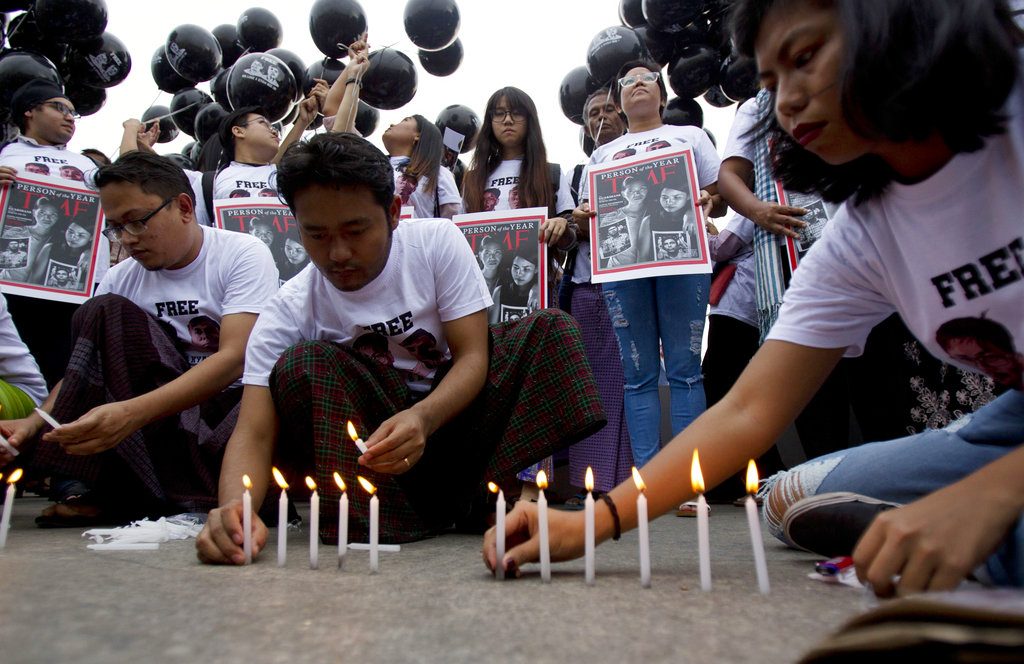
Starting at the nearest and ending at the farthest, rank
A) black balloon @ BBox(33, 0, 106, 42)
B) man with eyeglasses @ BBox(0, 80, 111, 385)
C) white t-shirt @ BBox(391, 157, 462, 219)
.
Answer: man with eyeglasses @ BBox(0, 80, 111, 385) → white t-shirt @ BBox(391, 157, 462, 219) → black balloon @ BBox(33, 0, 106, 42)

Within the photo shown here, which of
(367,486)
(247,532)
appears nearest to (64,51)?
(247,532)

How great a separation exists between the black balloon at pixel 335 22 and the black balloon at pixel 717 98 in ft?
9.62

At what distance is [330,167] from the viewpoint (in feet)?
7.72

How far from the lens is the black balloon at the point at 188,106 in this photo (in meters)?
7.44

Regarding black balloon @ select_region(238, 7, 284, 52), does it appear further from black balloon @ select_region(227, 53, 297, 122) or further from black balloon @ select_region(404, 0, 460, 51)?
black balloon @ select_region(404, 0, 460, 51)

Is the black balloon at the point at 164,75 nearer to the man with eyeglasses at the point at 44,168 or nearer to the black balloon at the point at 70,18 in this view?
the black balloon at the point at 70,18

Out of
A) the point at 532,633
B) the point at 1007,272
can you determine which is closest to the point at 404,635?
the point at 532,633

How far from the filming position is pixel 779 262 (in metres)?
3.32

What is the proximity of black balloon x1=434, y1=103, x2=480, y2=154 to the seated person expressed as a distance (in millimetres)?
4646

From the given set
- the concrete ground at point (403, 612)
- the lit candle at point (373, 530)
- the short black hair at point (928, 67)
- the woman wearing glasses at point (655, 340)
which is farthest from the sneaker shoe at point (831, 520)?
the woman wearing glasses at point (655, 340)

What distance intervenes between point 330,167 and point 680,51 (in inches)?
169

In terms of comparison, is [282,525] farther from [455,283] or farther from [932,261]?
[932,261]

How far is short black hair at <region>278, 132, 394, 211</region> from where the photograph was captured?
2365mm

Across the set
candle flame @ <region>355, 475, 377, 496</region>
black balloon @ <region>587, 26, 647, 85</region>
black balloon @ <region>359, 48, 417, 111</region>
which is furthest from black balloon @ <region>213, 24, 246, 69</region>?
candle flame @ <region>355, 475, 377, 496</region>
